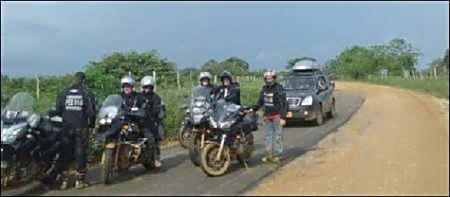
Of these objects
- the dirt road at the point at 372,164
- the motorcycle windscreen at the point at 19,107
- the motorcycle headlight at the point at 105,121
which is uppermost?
the motorcycle windscreen at the point at 19,107

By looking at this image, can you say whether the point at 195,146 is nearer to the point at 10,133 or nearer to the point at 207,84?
the point at 207,84

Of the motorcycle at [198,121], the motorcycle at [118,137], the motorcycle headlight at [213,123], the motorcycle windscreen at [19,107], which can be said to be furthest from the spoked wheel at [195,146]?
the motorcycle windscreen at [19,107]

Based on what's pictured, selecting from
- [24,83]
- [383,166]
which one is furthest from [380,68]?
[383,166]

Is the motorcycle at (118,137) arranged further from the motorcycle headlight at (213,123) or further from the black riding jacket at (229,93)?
the black riding jacket at (229,93)

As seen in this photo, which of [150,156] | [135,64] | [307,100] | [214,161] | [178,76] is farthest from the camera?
[135,64]

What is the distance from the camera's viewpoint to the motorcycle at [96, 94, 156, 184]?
10.5 metres

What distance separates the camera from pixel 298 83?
78.3 feet

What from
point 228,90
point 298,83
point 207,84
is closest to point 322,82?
point 298,83

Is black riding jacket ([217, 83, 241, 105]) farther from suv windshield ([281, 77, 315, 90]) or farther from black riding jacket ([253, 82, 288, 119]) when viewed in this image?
suv windshield ([281, 77, 315, 90])

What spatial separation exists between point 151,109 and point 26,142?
2679 millimetres

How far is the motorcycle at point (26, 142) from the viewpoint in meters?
9.52

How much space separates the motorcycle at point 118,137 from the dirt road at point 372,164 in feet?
6.79

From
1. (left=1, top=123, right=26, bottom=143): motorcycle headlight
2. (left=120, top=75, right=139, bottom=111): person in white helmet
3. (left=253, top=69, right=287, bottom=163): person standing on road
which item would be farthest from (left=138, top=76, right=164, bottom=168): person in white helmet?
(left=1, top=123, right=26, bottom=143): motorcycle headlight

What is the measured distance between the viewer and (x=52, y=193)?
32.6 ft
